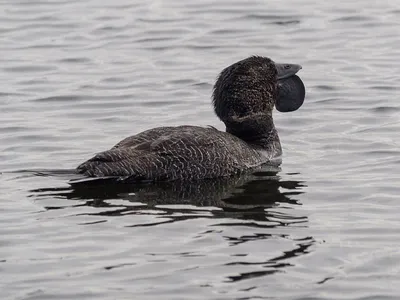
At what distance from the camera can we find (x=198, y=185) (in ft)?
43.2

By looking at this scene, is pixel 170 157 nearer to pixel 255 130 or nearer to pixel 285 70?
pixel 255 130

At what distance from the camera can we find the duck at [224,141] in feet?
42.5

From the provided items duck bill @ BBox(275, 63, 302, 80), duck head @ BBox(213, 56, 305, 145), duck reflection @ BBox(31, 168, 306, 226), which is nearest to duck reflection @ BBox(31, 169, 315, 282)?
duck reflection @ BBox(31, 168, 306, 226)

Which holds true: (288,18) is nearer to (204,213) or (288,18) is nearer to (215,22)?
(215,22)

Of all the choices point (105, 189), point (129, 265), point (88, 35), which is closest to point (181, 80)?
point (88, 35)

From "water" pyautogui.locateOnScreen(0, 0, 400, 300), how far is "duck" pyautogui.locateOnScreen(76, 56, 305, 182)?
0.21 m

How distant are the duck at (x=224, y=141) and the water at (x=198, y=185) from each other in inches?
8.4

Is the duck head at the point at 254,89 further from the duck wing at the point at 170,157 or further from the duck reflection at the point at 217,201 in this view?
the duck reflection at the point at 217,201

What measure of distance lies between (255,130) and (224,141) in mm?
836

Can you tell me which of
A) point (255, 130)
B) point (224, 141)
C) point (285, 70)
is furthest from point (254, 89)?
point (224, 141)

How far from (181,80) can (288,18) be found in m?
3.96

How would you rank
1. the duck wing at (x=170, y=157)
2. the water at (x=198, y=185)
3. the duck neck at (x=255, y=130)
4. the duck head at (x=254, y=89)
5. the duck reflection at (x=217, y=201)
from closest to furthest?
the water at (x=198, y=185)
the duck reflection at (x=217, y=201)
the duck wing at (x=170, y=157)
the duck head at (x=254, y=89)
the duck neck at (x=255, y=130)

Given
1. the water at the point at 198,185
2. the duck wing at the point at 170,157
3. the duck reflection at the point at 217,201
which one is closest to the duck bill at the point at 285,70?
the water at the point at 198,185

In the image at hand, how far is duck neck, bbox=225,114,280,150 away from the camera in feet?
47.0
